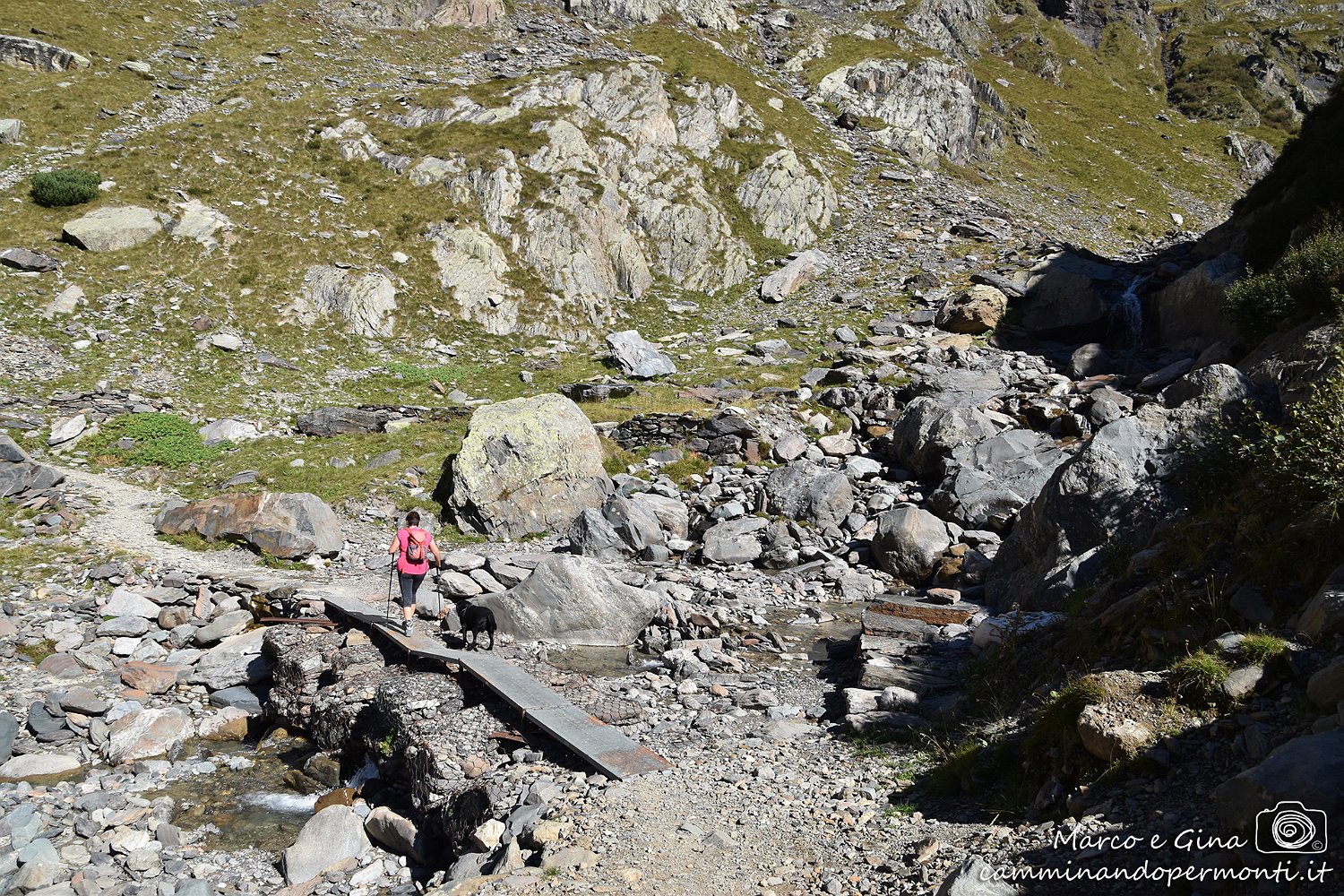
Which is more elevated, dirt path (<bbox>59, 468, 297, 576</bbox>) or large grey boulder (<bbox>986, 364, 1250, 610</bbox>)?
large grey boulder (<bbox>986, 364, 1250, 610</bbox>)

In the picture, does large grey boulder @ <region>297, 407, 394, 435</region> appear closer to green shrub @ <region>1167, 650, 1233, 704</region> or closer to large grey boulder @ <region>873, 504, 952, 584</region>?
large grey boulder @ <region>873, 504, 952, 584</region>

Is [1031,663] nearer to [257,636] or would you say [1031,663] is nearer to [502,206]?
[257,636]

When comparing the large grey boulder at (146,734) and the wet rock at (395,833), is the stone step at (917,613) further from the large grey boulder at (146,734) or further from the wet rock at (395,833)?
the large grey boulder at (146,734)

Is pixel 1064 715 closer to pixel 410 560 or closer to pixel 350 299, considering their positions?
pixel 410 560

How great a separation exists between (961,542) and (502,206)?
1447 inches

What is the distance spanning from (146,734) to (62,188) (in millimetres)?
36119

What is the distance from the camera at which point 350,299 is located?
37.9 meters

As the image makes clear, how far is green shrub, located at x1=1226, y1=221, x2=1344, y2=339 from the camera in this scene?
59.6ft

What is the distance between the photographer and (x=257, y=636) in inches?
584

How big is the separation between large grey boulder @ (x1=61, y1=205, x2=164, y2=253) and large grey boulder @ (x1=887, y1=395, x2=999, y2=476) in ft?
121

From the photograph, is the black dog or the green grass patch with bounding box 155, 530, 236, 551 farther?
the green grass patch with bounding box 155, 530, 236, 551

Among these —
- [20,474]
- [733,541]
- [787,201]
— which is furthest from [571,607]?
[787,201]

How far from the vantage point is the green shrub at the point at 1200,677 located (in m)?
6.38

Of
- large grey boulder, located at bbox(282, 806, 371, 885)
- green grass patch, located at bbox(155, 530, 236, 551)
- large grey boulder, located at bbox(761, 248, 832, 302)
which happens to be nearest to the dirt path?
green grass patch, located at bbox(155, 530, 236, 551)
